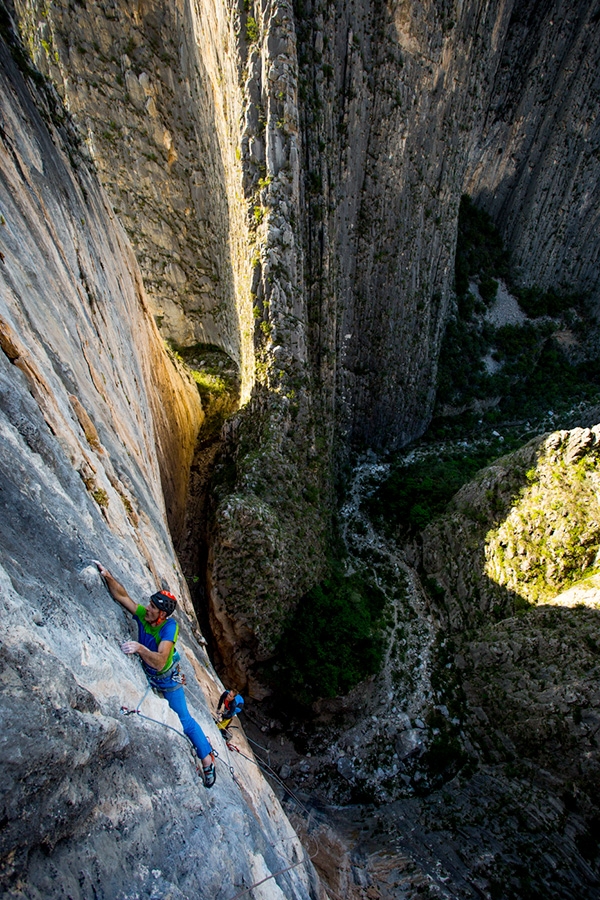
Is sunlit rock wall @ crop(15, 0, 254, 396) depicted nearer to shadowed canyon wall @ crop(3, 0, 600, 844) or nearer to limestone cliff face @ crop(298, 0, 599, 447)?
shadowed canyon wall @ crop(3, 0, 600, 844)

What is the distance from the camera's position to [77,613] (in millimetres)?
3693

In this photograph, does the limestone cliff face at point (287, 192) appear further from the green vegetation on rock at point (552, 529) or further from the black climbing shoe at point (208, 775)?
the black climbing shoe at point (208, 775)

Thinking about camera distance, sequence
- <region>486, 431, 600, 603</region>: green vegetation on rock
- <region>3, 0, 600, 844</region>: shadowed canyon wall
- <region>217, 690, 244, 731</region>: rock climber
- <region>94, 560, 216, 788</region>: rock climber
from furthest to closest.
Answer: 1. <region>3, 0, 600, 844</region>: shadowed canyon wall
2. <region>486, 431, 600, 603</region>: green vegetation on rock
3. <region>217, 690, 244, 731</region>: rock climber
4. <region>94, 560, 216, 788</region>: rock climber

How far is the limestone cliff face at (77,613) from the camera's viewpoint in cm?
271

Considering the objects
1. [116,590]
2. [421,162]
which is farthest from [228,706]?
[421,162]

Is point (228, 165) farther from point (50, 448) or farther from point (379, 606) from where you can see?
point (379, 606)

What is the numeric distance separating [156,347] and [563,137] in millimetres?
32393

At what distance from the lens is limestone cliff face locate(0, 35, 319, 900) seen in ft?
8.88

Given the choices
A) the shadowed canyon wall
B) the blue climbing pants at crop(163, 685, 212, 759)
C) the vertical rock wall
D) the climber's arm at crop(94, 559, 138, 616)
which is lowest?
the blue climbing pants at crop(163, 685, 212, 759)

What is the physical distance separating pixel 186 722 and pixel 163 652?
965 mm

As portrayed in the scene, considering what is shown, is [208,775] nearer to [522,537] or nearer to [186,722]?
[186,722]

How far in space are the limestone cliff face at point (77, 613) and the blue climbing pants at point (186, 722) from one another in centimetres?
17

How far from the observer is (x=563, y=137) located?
29.0 metres

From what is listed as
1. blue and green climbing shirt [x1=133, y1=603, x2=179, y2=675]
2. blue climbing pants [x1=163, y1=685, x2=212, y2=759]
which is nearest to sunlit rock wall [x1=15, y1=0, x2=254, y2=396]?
blue and green climbing shirt [x1=133, y1=603, x2=179, y2=675]
